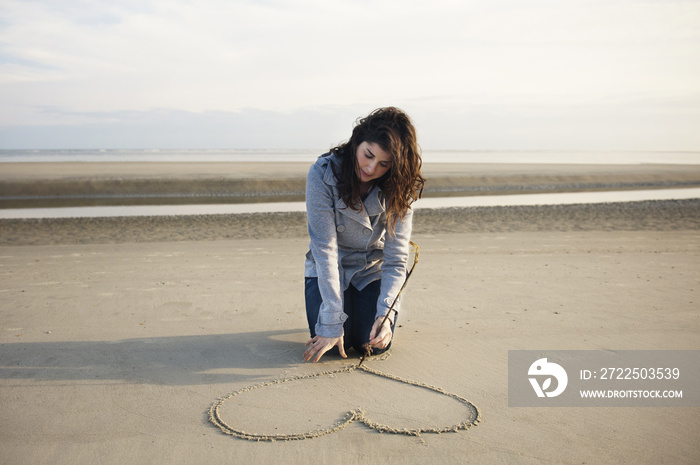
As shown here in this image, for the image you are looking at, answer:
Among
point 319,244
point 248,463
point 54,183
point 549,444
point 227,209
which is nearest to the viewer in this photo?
point 248,463

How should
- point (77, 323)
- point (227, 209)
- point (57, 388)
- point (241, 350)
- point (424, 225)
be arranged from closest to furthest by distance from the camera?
point (57, 388) < point (241, 350) < point (77, 323) < point (424, 225) < point (227, 209)

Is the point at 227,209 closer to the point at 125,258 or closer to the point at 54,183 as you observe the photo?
the point at 125,258

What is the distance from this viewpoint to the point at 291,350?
3.38 metres

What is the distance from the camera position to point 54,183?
20875 millimetres

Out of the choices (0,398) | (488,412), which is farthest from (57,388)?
(488,412)

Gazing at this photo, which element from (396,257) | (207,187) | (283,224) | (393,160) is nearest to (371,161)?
(393,160)

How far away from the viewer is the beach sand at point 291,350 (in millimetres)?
2273

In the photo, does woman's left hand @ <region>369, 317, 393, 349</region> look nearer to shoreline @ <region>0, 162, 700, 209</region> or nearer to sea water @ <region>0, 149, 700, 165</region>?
shoreline @ <region>0, 162, 700, 209</region>

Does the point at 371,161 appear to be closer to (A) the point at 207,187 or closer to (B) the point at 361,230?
(B) the point at 361,230

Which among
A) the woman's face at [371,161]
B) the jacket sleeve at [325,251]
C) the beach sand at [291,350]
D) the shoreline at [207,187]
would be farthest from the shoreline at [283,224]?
the woman's face at [371,161]

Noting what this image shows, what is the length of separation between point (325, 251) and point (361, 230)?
0.93 ft

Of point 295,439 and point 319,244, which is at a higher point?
point 319,244

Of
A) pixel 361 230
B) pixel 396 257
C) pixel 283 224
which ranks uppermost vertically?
pixel 361 230

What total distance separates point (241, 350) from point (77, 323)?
4.41ft
